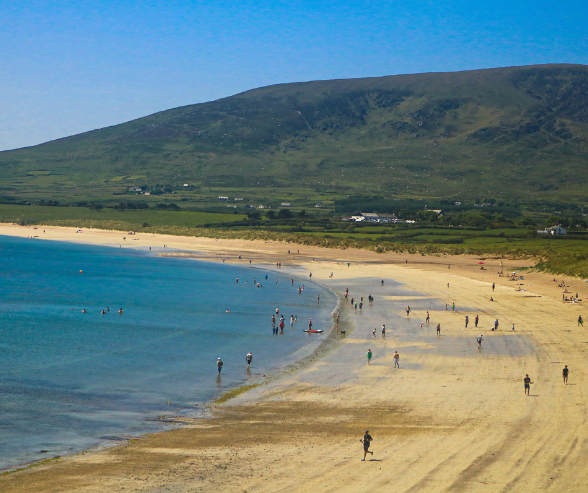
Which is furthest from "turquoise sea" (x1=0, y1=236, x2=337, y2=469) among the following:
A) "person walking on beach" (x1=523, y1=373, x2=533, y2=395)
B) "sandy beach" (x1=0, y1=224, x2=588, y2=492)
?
"person walking on beach" (x1=523, y1=373, x2=533, y2=395)

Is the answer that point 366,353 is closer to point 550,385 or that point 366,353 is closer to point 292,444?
point 550,385

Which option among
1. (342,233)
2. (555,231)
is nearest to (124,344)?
(342,233)

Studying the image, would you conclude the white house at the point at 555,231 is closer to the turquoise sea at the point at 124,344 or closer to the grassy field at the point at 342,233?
the grassy field at the point at 342,233

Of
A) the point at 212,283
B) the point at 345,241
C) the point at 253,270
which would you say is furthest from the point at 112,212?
the point at 212,283

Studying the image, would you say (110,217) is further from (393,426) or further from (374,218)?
→ (393,426)

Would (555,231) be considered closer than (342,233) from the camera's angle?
Yes

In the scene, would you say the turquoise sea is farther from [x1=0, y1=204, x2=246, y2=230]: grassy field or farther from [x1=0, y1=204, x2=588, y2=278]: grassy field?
[x1=0, y1=204, x2=246, y2=230]: grassy field
